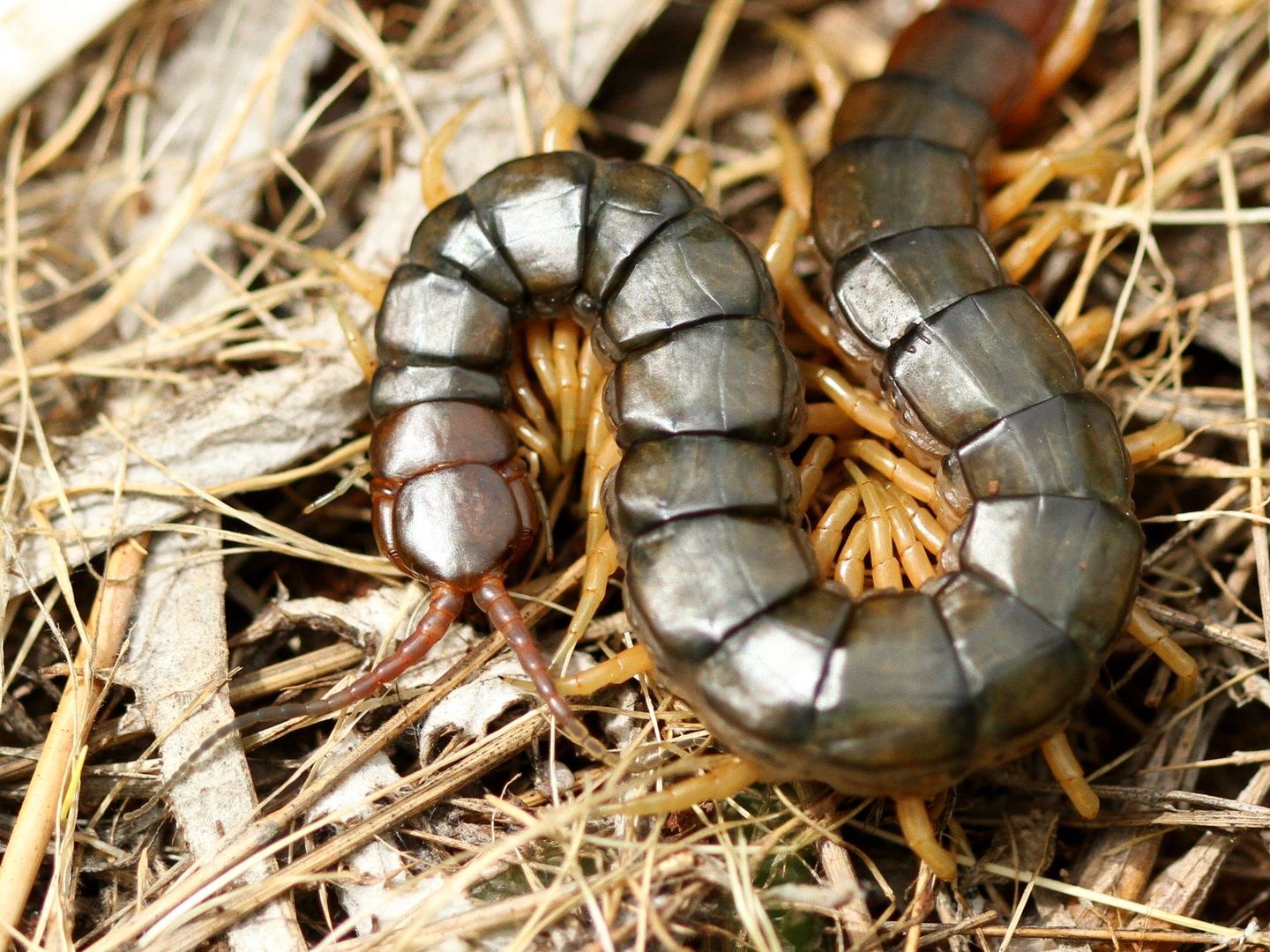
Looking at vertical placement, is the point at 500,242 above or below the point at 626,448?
above

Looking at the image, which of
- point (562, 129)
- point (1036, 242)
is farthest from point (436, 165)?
point (1036, 242)

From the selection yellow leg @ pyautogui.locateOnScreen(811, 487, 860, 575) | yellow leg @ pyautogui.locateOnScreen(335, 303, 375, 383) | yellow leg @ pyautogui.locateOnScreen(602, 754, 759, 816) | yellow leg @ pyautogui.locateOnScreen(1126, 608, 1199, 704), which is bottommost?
yellow leg @ pyautogui.locateOnScreen(1126, 608, 1199, 704)

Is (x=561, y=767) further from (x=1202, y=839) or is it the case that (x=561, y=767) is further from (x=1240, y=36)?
(x=1240, y=36)

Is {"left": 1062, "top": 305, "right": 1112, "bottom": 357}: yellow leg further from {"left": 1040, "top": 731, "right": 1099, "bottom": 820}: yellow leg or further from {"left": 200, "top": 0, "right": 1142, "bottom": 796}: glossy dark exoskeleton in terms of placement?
{"left": 1040, "top": 731, "right": 1099, "bottom": 820}: yellow leg

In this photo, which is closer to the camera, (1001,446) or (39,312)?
(1001,446)

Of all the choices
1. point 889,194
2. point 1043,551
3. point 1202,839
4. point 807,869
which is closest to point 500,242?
point 889,194

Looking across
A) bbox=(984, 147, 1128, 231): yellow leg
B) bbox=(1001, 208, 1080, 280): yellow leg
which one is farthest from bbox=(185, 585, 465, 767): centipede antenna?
bbox=(984, 147, 1128, 231): yellow leg

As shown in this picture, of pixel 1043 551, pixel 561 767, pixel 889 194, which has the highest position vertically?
pixel 889 194
